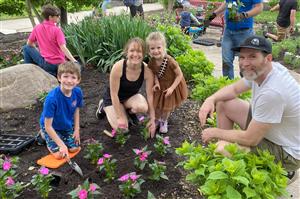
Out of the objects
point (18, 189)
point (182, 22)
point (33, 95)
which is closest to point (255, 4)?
point (33, 95)

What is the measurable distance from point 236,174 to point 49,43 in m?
4.08

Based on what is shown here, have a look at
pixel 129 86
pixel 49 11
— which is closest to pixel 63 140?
pixel 129 86

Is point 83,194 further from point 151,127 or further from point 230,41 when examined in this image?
point 230,41

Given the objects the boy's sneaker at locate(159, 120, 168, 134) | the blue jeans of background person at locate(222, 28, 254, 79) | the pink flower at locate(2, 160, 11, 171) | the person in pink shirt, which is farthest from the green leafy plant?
the person in pink shirt

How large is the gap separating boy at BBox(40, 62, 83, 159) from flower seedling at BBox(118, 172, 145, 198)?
2.63ft

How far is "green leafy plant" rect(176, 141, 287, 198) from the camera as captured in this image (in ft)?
8.67

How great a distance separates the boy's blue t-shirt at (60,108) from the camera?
3678 millimetres

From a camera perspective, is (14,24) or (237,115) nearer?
(237,115)

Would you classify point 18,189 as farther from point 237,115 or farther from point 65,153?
point 237,115

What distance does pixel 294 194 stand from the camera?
11.3ft

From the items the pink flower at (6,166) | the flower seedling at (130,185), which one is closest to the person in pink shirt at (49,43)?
the pink flower at (6,166)

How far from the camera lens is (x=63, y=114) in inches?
151

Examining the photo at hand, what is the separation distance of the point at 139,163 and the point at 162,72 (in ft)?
3.97

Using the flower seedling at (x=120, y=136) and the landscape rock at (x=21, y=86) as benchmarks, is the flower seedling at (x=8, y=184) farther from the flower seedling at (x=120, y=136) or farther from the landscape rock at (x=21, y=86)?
the landscape rock at (x=21, y=86)
